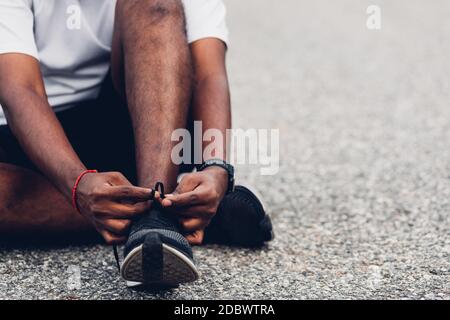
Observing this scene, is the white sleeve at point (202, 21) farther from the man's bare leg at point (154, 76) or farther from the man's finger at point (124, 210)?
the man's finger at point (124, 210)

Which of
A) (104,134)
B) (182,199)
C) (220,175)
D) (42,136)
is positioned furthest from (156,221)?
(104,134)

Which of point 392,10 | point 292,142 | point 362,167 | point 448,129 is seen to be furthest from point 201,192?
point 392,10

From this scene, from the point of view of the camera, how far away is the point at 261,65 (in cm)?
630

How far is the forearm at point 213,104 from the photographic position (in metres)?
2.33

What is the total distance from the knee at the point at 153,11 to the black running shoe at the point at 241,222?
1.91ft

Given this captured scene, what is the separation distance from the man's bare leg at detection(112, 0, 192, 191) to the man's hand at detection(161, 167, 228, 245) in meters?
0.11

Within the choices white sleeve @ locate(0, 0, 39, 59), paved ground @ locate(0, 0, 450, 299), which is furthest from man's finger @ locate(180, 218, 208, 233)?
white sleeve @ locate(0, 0, 39, 59)

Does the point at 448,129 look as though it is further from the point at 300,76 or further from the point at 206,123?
the point at 206,123

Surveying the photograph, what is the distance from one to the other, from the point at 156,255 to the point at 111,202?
7.5 inches

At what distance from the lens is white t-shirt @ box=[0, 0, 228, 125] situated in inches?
98.2

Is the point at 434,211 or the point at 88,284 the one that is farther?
the point at 434,211

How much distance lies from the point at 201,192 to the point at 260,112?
9.97 feet

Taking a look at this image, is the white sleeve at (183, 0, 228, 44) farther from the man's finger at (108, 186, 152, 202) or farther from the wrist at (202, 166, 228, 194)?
the man's finger at (108, 186, 152, 202)

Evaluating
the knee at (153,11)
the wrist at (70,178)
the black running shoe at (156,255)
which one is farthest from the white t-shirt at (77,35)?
the black running shoe at (156,255)
